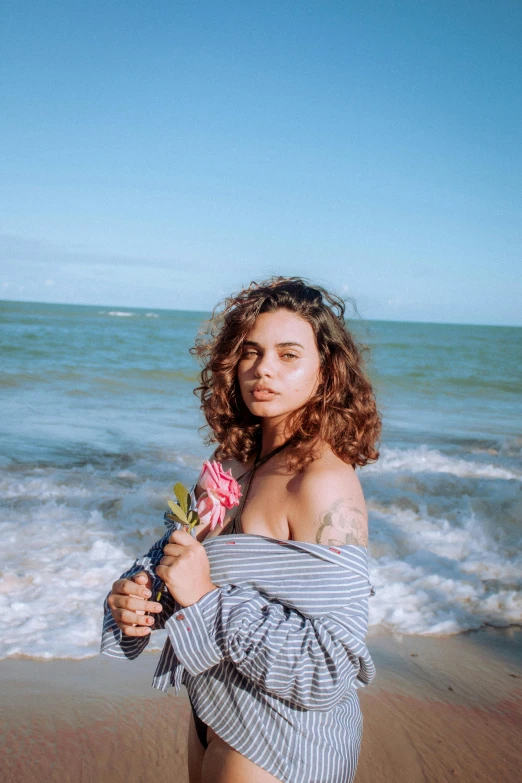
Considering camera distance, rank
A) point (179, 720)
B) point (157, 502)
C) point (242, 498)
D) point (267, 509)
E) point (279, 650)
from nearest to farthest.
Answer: point (279, 650)
point (267, 509)
point (242, 498)
point (179, 720)
point (157, 502)

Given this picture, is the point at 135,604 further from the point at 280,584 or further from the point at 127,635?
the point at 280,584

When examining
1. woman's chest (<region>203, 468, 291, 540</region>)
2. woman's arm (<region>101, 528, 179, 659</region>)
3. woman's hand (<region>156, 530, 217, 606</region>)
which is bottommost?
woman's arm (<region>101, 528, 179, 659</region>)

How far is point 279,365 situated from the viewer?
6.81ft

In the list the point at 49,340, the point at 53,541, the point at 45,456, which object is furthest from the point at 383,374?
the point at 53,541

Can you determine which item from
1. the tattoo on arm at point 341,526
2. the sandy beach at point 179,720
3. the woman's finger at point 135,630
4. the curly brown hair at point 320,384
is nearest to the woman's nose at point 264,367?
the curly brown hair at point 320,384

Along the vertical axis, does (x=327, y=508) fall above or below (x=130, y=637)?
above

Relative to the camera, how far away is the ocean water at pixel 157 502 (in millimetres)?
4598

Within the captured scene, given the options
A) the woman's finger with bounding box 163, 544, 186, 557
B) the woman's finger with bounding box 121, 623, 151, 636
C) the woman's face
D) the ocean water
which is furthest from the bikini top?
the ocean water

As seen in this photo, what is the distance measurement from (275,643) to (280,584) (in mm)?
167

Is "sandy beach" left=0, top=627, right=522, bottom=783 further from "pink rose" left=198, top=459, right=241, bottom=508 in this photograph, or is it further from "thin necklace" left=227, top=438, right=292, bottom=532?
"pink rose" left=198, top=459, right=241, bottom=508

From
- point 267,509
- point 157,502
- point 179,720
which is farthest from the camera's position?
point 157,502

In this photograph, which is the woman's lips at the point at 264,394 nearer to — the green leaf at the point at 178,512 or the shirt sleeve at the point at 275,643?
the green leaf at the point at 178,512

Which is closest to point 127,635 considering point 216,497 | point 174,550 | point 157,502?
point 174,550

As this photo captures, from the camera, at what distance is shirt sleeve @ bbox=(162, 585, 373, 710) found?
1.59 m
